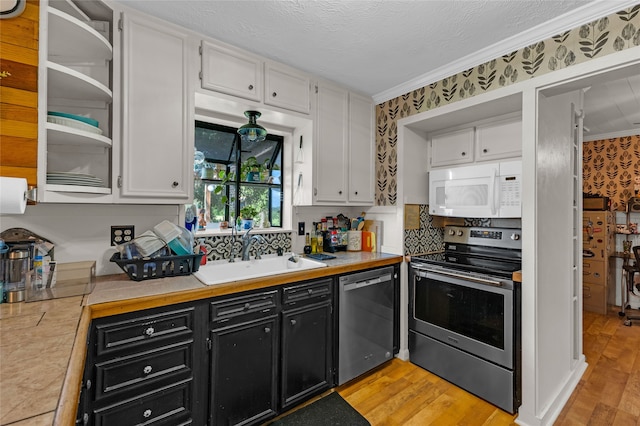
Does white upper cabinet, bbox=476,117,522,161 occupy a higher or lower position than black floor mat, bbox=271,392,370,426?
higher

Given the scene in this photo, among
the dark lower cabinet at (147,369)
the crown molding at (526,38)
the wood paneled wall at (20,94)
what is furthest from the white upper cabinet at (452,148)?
the wood paneled wall at (20,94)

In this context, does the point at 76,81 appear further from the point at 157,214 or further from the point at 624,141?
the point at 624,141

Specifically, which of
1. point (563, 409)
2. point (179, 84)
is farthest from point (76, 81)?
point (563, 409)

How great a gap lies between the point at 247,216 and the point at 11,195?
1.49 m

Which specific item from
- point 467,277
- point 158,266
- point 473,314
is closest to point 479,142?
point 467,277

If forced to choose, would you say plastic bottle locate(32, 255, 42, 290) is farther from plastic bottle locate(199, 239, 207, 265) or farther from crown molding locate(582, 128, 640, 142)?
crown molding locate(582, 128, 640, 142)

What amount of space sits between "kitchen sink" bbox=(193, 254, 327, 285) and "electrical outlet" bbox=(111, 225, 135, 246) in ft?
1.60

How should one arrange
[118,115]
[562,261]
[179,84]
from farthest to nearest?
1. [562,261]
2. [179,84]
3. [118,115]

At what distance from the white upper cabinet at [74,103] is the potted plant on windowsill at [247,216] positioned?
97cm

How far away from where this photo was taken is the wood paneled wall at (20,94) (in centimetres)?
123

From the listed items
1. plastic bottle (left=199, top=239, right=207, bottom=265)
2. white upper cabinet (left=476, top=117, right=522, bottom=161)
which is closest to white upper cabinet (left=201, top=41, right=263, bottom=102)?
plastic bottle (left=199, top=239, right=207, bottom=265)

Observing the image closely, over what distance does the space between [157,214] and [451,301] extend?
2264 millimetres

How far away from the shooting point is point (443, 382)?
2367 mm

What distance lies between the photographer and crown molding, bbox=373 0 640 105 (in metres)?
1.60
